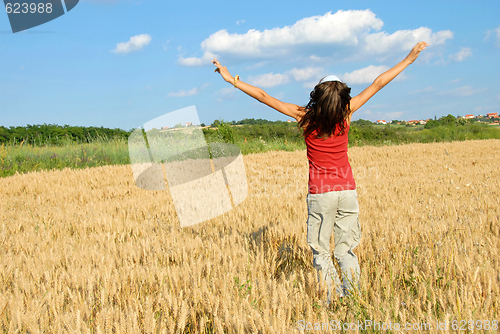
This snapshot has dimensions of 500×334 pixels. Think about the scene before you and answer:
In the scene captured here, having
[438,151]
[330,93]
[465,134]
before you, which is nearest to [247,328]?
[330,93]

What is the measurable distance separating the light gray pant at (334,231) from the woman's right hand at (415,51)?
1591mm

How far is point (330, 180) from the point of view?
2.81m

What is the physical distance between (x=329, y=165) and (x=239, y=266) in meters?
1.41

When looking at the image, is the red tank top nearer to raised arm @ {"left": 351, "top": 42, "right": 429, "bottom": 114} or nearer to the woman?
the woman

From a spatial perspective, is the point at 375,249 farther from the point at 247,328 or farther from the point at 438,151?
the point at 438,151

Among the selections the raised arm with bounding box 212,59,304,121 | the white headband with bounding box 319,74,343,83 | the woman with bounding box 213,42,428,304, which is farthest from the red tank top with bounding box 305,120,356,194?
the white headband with bounding box 319,74,343,83

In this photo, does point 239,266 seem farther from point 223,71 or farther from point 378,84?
point 378,84

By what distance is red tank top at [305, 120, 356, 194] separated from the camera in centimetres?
281

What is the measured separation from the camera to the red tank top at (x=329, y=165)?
281 cm

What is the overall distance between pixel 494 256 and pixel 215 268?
10.0ft

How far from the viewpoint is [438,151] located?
1741cm

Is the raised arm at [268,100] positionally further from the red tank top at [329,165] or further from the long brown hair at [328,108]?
the red tank top at [329,165]

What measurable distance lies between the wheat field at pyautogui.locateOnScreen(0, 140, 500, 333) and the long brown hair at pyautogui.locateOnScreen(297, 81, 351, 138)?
136 centimetres

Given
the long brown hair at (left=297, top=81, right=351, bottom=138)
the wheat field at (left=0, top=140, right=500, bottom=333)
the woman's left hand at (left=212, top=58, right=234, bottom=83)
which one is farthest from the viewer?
the woman's left hand at (left=212, top=58, right=234, bottom=83)
